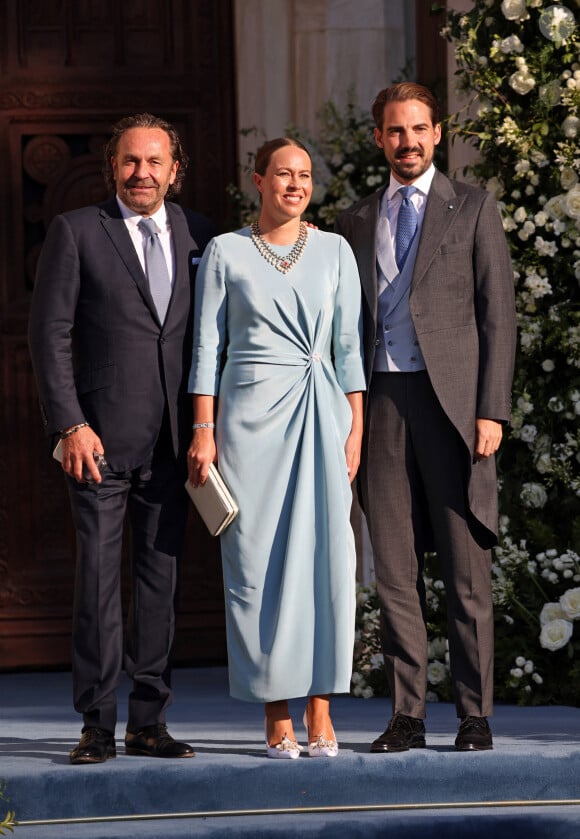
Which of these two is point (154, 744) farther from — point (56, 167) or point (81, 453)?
point (56, 167)

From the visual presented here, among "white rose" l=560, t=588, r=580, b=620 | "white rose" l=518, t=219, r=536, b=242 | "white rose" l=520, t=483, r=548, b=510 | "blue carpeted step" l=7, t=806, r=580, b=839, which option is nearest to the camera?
"blue carpeted step" l=7, t=806, r=580, b=839

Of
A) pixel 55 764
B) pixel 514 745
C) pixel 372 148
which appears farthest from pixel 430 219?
pixel 372 148

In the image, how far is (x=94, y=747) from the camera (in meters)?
4.39

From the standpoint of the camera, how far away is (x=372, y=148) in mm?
6699

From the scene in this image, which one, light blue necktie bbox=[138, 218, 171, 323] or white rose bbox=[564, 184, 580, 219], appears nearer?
light blue necktie bbox=[138, 218, 171, 323]

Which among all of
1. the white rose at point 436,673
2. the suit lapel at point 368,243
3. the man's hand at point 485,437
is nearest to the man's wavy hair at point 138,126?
the suit lapel at point 368,243

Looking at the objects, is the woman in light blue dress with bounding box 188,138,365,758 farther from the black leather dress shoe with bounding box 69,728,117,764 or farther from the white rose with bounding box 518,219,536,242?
the white rose with bounding box 518,219,536,242

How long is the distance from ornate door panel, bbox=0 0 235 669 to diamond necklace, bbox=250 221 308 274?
109 inches

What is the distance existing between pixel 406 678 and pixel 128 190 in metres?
1.57

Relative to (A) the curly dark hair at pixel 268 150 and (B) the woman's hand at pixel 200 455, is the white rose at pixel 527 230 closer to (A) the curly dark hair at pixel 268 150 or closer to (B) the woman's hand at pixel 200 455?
(A) the curly dark hair at pixel 268 150

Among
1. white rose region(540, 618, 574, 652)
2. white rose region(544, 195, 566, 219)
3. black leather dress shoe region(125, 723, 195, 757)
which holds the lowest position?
black leather dress shoe region(125, 723, 195, 757)

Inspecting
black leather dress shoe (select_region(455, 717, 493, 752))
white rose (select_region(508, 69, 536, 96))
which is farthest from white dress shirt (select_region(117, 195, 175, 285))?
white rose (select_region(508, 69, 536, 96))

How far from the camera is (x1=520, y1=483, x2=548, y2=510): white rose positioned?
226 inches

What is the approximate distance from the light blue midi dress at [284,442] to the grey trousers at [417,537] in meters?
0.12
